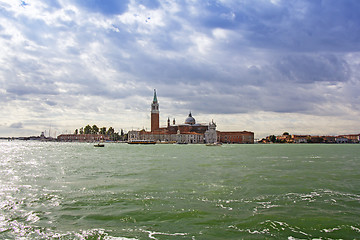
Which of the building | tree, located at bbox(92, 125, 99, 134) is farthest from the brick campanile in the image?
tree, located at bbox(92, 125, 99, 134)

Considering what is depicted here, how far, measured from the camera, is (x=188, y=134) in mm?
147500

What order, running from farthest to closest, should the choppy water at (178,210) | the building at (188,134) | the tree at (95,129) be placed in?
the tree at (95,129) → the building at (188,134) → the choppy water at (178,210)

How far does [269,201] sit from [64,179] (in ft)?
36.5

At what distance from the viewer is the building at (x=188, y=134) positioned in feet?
488

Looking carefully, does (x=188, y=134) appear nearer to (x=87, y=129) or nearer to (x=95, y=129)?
(x=95, y=129)

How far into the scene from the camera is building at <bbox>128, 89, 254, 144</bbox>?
148625 mm

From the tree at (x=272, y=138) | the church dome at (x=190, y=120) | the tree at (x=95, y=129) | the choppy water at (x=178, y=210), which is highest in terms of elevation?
the church dome at (x=190, y=120)

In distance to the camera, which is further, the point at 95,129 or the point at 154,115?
the point at 95,129

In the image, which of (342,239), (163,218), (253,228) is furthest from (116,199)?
(342,239)

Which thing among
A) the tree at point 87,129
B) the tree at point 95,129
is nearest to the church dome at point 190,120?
the tree at point 95,129

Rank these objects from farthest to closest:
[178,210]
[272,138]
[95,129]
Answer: [95,129] → [272,138] → [178,210]

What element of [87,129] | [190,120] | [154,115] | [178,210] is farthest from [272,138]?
[178,210]

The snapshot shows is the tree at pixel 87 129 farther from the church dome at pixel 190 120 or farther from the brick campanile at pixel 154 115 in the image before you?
the church dome at pixel 190 120

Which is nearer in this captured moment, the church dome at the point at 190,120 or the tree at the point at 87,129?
the church dome at the point at 190,120
